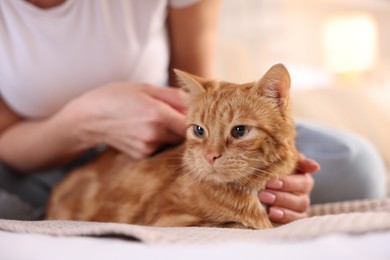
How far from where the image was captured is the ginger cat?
0.82m

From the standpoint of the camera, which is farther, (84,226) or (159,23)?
(159,23)

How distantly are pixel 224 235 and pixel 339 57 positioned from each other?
248cm

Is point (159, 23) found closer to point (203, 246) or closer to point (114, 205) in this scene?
point (114, 205)

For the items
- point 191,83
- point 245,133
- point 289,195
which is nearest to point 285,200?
point 289,195

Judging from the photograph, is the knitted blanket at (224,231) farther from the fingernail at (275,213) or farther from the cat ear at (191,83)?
the cat ear at (191,83)

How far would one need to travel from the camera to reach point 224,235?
2.19 ft

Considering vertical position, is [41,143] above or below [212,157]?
below

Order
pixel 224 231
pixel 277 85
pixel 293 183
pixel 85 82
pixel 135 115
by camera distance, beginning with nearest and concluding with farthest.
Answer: pixel 224 231, pixel 277 85, pixel 293 183, pixel 135 115, pixel 85 82

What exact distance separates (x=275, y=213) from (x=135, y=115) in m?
0.37

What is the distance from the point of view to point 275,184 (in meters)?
0.88

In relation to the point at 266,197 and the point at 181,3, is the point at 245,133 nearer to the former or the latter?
the point at 266,197

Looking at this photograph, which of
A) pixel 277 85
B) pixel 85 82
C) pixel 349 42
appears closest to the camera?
pixel 277 85

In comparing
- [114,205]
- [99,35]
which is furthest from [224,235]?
[99,35]

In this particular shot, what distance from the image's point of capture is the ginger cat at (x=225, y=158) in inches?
32.2
